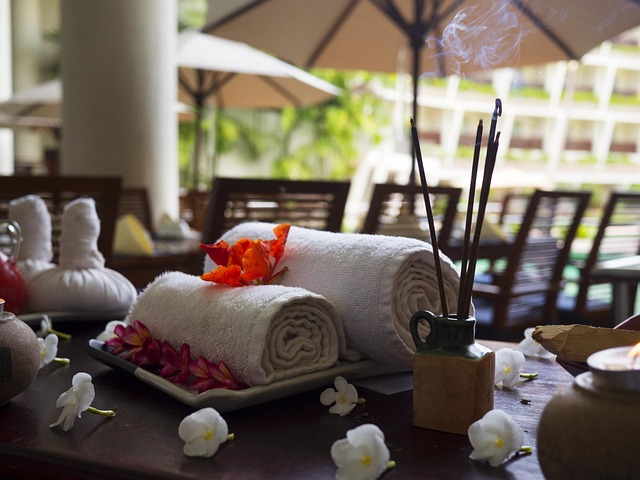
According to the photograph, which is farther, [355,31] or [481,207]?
[355,31]

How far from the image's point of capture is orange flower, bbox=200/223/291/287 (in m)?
0.81

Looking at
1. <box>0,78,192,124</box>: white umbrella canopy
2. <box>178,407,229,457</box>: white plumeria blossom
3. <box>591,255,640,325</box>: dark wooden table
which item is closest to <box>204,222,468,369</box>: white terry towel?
<box>178,407,229,457</box>: white plumeria blossom

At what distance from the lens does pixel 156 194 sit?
4.18m

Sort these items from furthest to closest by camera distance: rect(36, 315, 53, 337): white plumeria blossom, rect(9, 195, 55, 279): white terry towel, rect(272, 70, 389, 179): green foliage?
rect(272, 70, 389, 179): green foliage → rect(9, 195, 55, 279): white terry towel → rect(36, 315, 53, 337): white plumeria blossom

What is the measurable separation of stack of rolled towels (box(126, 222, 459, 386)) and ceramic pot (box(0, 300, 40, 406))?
15 cm

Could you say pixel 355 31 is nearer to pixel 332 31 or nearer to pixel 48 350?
pixel 332 31

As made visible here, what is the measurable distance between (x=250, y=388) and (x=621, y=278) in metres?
1.02

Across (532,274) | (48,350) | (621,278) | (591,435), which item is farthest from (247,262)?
(532,274)

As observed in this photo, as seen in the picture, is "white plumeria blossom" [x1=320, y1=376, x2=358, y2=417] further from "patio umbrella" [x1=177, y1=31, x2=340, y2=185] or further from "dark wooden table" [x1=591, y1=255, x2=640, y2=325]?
"patio umbrella" [x1=177, y1=31, x2=340, y2=185]

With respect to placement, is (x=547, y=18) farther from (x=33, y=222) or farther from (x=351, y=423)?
(x=33, y=222)

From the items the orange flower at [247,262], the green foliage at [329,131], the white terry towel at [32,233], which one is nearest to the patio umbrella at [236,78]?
the white terry towel at [32,233]

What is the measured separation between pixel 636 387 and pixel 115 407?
1.51 ft

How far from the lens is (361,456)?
510 millimetres

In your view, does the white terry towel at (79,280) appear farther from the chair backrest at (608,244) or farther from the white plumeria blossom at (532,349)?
the chair backrest at (608,244)
